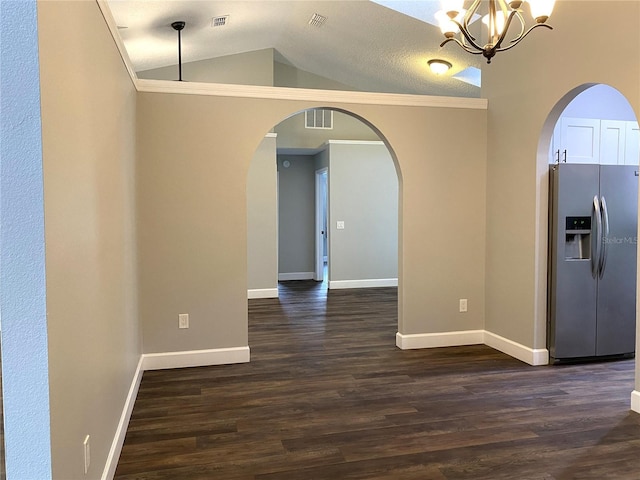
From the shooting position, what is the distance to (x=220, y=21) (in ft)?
20.4

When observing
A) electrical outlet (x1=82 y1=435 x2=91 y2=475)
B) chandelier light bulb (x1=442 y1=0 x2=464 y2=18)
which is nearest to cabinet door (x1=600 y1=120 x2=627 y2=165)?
chandelier light bulb (x1=442 y1=0 x2=464 y2=18)

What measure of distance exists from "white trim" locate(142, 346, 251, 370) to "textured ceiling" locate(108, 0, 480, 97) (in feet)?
11.4

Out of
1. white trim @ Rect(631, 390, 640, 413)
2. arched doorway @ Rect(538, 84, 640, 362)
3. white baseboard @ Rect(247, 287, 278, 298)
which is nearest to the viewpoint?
white trim @ Rect(631, 390, 640, 413)

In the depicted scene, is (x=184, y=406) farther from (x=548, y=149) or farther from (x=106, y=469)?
(x=548, y=149)

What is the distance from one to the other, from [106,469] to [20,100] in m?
1.72

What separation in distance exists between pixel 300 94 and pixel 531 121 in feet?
6.55

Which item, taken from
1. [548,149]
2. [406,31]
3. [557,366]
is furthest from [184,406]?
[406,31]

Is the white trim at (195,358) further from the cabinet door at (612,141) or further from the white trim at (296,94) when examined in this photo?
the cabinet door at (612,141)

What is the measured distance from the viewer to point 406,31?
5.88 metres

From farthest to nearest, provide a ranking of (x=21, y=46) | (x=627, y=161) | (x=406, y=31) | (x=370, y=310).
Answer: (x=370, y=310)
(x=406, y=31)
(x=627, y=161)
(x=21, y=46)

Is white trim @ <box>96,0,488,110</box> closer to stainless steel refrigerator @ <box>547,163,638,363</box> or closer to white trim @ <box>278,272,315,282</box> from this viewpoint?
stainless steel refrigerator @ <box>547,163,638,363</box>

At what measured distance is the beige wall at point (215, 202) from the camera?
400 cm

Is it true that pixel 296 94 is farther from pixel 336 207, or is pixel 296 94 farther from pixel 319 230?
pixel 319 230

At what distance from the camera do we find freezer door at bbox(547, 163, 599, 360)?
405 centimetres
